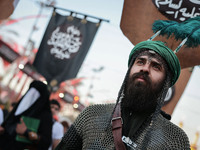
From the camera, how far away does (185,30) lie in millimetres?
2336

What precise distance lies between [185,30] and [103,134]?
1.36 metres

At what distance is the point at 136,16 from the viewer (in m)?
2.85

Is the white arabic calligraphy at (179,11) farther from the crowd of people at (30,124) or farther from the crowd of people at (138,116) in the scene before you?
Result: the crowd of people at (30,124)

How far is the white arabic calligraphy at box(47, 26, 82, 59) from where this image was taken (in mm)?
6484

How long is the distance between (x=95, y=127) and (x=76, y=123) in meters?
0.23

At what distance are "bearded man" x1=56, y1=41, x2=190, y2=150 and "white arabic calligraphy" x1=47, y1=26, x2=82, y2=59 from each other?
15.0ft

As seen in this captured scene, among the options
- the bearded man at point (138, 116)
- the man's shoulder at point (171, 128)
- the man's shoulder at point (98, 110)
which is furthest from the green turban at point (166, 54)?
the man's shoulder at point (98, 110)

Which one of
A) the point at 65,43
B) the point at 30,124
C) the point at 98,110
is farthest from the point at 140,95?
the point at 65,43

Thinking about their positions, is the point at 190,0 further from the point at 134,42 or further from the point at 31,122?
the point at 31,122

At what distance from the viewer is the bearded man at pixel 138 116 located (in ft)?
5.88

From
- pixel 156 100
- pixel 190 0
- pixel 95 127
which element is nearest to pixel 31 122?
pixel 95 127

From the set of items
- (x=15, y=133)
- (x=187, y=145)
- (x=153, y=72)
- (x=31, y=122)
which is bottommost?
(x=15, y=133)

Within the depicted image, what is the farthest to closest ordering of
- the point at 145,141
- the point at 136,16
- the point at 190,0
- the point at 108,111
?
the point at 136,16
the point at 190,0
the point at 108,111
the point at 145,141

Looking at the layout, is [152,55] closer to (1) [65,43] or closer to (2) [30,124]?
(2) [30,124]
